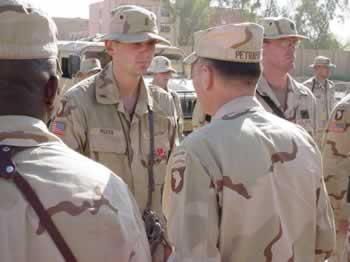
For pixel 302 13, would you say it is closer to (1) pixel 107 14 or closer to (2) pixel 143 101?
(1) pixel 107 14

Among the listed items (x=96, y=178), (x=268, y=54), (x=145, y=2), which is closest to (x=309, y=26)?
(x=145, y=2)

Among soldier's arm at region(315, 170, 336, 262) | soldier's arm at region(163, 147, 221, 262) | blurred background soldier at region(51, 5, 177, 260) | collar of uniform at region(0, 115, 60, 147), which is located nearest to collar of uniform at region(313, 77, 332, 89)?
blurred background soldier at region(51, 5, 177, 260)

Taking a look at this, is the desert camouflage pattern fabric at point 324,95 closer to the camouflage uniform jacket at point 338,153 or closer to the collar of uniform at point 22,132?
the camouflage uniform jacket at point 338,153

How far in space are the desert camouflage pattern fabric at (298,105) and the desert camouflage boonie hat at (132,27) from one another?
942 mm

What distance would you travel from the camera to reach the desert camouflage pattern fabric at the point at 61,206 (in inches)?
54.6

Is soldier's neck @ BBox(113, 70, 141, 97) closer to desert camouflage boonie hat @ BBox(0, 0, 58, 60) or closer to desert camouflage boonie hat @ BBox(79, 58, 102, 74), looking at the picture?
desert camouflage boonie hat @ BBox(0, 0, 58, 60)

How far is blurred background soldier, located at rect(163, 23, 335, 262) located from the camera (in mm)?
2064

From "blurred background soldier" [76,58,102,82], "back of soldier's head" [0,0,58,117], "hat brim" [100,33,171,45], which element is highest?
"back of soldier's head" [0,0,58,117]

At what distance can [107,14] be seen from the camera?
45.4 meters

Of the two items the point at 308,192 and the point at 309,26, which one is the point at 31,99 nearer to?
the point at 308,192

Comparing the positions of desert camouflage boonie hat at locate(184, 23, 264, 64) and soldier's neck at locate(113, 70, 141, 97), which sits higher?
desert camouflage boonie hat at locate(184, 23, 264, 64)

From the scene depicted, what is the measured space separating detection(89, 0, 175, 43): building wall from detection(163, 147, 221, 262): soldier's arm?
37.8 metres

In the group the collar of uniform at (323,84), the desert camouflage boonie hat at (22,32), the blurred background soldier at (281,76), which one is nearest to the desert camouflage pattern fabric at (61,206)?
the desert camouflage boonie hat at (22,32)

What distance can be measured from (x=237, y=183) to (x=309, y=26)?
4854cm
